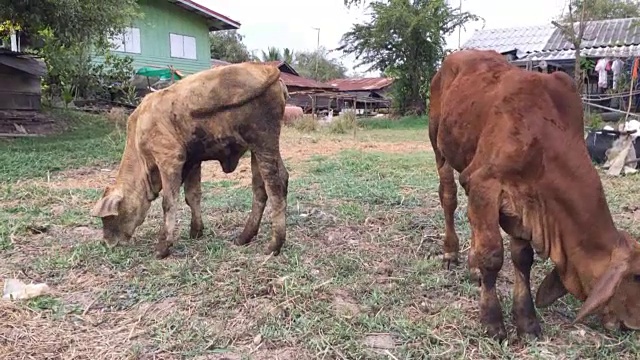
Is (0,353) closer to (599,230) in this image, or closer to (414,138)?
(599,230)

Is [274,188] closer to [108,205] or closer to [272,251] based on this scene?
[272,251]

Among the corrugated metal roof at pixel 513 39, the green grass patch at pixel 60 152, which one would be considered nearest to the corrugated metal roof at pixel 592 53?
the corrugated metal roof at pixel 513 39

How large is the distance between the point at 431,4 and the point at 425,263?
2553cm

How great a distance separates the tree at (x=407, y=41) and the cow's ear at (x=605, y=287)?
25.7m

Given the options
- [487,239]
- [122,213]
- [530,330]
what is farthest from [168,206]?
[530,330]

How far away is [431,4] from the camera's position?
28.5 metres

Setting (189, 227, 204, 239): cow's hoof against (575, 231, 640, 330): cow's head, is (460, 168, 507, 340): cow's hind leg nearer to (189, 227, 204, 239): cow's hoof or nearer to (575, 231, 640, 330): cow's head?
(575, 231, 640, 330): cow's head

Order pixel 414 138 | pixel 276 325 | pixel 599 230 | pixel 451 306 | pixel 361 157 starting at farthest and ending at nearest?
pixel 414 138 → pixel 361 157 → pixel 451 306 → pixel 276 325 → pixel 599 230

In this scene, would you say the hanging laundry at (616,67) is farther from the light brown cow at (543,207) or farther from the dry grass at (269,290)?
the light brown cow at (543,207)

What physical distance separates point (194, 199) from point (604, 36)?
21.6 metres

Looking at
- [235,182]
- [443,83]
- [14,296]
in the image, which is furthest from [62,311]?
[235,182]

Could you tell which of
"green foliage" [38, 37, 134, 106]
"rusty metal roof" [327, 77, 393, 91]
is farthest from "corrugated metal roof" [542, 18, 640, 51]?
"rusty metal roof" [327, 77, 393, 91]

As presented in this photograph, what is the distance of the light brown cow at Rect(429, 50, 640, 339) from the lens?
329cm

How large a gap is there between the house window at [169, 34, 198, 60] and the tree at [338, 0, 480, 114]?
25.2ft
